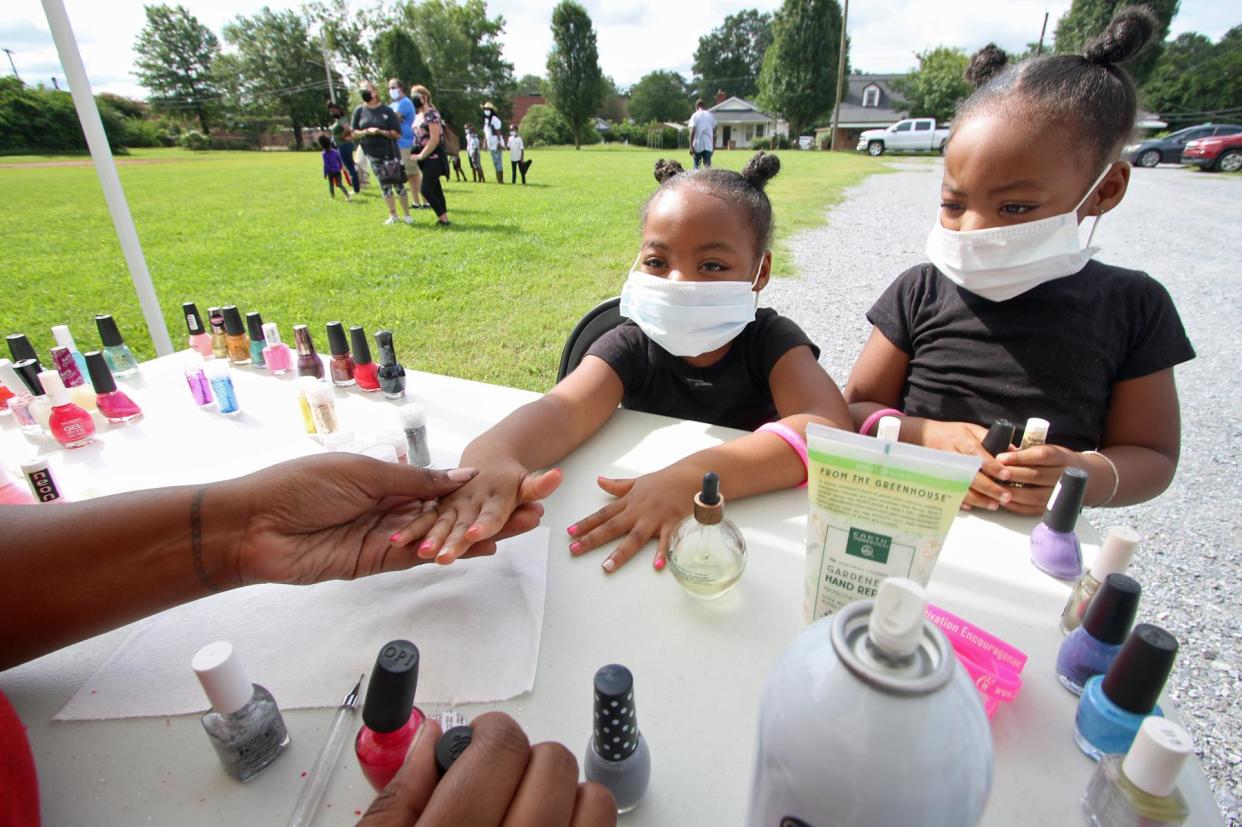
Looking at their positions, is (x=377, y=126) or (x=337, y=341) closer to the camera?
(x=337, y=341)

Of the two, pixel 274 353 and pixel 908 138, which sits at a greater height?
pixel 908 138

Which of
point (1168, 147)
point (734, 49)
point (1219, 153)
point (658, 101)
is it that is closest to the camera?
point (1219, 153)

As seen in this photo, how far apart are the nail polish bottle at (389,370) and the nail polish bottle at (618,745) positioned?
1196 millimetres

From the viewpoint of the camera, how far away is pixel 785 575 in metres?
0.91

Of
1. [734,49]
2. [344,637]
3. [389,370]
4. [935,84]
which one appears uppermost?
[734,49]

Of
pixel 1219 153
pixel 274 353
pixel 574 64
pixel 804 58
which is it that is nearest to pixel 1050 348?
pixel 274 353

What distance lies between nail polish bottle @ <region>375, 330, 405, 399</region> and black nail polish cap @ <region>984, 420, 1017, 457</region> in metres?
1.38

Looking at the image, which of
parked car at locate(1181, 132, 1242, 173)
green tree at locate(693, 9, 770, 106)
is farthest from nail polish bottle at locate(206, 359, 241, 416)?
green tree at locate(693, 9, 770, 106)

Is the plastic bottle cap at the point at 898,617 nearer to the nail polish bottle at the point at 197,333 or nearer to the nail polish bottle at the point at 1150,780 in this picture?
the nail polish bottle at the point at 1150,780

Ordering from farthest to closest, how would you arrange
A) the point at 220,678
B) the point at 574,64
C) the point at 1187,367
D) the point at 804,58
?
the point at 574,64 < the point at 804,58 < the point at 1187,367 < the point at 220,678

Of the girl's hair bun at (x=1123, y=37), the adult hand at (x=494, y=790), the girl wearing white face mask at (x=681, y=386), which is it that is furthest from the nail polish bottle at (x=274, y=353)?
the girl's hair bun at (x=1123, y=37)

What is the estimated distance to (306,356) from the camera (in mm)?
1704

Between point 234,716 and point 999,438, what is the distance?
125 cm

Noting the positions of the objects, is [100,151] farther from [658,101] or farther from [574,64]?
[658,101]
